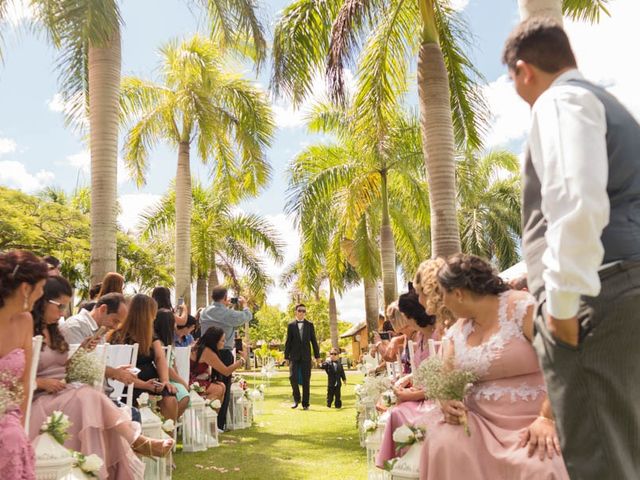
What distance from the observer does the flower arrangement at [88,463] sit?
388 centimetres

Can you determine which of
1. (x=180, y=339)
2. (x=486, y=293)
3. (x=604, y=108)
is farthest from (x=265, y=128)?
(x=604, y=108)

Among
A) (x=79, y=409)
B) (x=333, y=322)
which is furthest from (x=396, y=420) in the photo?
(x=333, y=322)

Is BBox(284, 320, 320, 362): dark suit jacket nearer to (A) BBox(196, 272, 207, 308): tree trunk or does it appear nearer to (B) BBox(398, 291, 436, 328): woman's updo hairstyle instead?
(B) BBox(398, 291, 436, 328): woman's updo hairstyle

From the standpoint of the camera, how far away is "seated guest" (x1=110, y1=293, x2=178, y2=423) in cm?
626

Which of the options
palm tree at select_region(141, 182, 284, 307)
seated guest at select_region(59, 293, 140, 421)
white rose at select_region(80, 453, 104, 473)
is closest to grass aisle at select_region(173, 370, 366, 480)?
seated guest at select_region(59, 293, 140, 421)

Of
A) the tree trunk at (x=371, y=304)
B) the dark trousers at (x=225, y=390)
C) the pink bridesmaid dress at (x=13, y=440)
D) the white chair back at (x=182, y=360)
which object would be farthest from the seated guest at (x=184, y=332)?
the tree trunk at (x=371, y=304)

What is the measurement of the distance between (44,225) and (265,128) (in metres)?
11.3

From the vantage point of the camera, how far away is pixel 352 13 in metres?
9.95

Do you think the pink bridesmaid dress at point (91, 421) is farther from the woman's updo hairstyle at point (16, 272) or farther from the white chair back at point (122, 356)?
the woman's updo hairstyle at point (16, 272)

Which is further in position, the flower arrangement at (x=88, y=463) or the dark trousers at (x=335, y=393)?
the dark trousers at (x=335, y=393)

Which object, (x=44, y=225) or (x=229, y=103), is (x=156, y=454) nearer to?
(x=229, y=103)

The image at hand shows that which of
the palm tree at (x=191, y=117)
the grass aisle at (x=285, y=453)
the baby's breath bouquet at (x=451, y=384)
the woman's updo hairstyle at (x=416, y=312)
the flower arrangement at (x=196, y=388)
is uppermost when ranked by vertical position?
the palm tree at (x=191, y=117)

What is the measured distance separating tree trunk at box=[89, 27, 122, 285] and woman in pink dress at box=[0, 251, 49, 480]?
5.73m

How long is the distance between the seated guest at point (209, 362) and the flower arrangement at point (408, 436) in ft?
17.3
